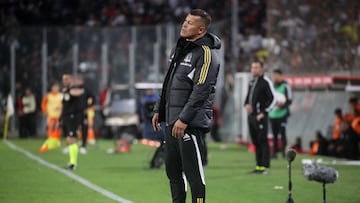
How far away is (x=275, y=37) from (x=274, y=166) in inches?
438

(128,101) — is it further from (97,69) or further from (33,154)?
(33,154)

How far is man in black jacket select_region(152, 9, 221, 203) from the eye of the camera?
36.7ft

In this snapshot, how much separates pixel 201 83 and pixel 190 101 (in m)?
0.23

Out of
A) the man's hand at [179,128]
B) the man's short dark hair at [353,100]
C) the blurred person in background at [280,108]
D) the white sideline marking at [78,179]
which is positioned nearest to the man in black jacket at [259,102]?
the white sideline marking at [78,179]

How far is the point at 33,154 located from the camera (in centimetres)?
2764

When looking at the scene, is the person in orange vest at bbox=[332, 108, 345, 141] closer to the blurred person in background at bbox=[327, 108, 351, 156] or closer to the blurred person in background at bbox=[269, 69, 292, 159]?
the blurred person in background at bbox=[327, 108, 351, 156]

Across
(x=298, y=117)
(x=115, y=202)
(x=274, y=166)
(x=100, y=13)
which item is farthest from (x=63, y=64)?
(x=115, y=202)

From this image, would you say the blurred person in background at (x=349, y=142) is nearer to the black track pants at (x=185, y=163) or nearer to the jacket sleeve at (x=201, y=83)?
the black track pants at (x=185, y=163)

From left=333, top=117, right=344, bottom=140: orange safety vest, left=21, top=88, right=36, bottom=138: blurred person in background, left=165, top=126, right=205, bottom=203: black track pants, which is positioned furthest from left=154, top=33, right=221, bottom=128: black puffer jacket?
left=21, top=88, right=36, bottom=138: blurred person in background

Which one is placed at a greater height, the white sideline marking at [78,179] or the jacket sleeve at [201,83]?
the jacket sleeve at [201,83]

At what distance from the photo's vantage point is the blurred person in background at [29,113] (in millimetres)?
40125

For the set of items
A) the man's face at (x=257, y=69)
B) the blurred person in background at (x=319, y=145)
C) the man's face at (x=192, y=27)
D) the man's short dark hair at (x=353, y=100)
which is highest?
the man's face at (x=192, y=27)

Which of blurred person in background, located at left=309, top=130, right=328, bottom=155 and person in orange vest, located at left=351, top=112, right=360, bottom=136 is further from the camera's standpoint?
blurred person in background, located at left=309, top=130, right=328, bottom=155

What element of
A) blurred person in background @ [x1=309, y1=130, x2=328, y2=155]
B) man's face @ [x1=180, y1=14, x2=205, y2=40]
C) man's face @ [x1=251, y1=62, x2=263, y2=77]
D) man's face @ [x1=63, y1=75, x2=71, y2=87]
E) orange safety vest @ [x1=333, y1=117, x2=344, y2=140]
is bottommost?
blurred person in background @ [x1=309, y1=130, x2=328, y2=155]
